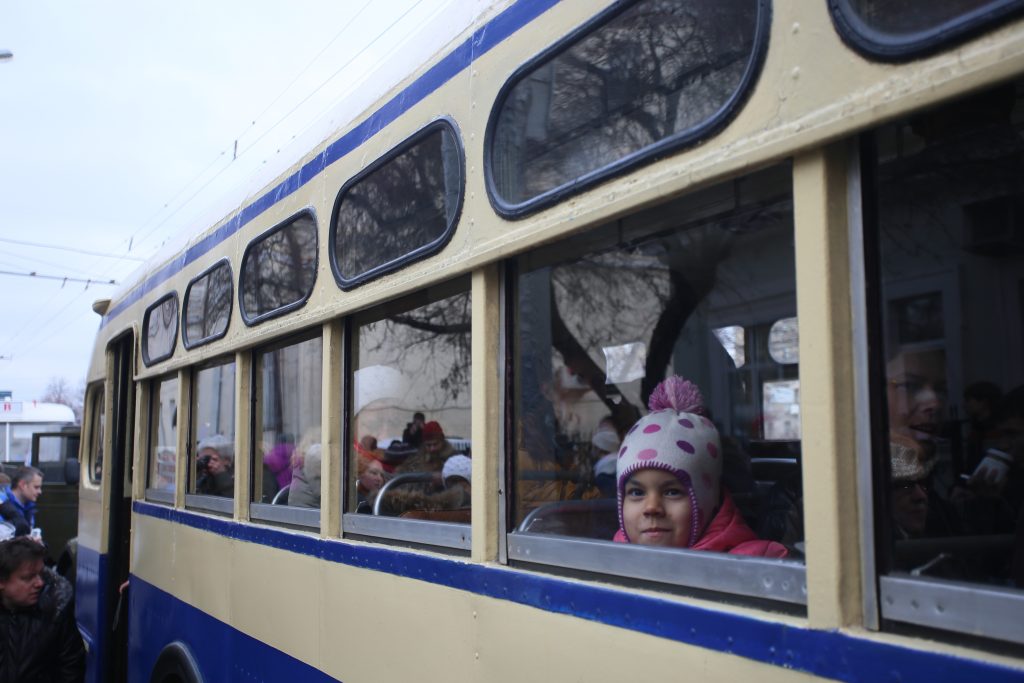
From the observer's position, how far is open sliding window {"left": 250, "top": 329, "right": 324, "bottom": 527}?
9.62ft

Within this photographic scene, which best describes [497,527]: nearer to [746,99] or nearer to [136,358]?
[746,99]

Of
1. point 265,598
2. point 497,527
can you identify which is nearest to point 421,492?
point 497,527

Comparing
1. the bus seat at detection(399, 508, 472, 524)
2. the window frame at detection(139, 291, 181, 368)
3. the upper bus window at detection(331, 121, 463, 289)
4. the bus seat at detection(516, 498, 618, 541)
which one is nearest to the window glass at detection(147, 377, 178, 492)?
the window frame at detection(139, 291, 181, 368)

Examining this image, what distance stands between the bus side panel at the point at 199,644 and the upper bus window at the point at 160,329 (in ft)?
3.67

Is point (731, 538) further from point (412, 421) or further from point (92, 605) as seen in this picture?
point (92, 605)

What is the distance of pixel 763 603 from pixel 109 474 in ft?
16.7

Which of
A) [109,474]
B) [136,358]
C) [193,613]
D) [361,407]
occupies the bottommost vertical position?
[193,613]

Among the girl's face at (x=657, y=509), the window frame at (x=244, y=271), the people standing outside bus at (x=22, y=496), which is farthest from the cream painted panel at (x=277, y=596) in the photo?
the people standing outside bus at (x=22, y=496)

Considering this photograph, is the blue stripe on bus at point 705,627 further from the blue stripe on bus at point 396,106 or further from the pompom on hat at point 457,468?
the blue stripe on bus at point 396,106

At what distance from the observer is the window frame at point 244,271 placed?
2.79m

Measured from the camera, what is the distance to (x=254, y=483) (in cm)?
337

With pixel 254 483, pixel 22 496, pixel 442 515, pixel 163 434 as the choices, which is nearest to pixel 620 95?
pixel 442 515

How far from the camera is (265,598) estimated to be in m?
3.05

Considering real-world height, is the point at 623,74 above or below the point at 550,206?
above
